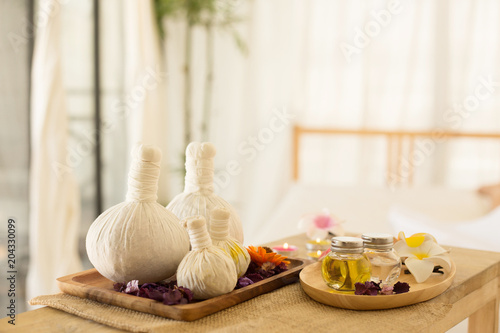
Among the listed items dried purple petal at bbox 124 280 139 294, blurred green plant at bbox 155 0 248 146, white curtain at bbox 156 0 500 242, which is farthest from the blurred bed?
dried purple petal at bbox 124 280 139 294

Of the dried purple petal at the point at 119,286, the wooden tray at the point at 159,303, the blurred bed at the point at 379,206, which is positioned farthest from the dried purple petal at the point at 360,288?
the blurred bed at the point at 379,206

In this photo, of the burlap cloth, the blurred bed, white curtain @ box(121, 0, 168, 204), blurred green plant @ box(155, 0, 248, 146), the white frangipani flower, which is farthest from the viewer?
blurred green plant @ box(155, 0, 248, 146)

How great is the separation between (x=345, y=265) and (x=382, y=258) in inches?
2.7

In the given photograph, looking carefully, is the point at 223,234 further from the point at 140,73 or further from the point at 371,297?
the point at 140,73

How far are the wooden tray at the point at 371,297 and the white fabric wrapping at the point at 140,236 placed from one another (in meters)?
0.22

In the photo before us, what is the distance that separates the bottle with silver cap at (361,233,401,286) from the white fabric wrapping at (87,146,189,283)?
0.96 feet

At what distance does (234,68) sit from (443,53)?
119 cm

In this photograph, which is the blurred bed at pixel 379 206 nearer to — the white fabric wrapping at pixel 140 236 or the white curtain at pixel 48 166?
the white curtain at pixel 48 166

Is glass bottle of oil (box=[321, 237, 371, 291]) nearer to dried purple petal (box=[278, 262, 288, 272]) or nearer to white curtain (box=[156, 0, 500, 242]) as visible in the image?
dried purple petal (box=[278, 262, 288, 272])

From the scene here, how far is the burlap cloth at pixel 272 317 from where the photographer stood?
738mm

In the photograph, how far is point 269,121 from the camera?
332 cm

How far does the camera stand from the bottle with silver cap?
34.3 inches

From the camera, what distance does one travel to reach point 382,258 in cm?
88

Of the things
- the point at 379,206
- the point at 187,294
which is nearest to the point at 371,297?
the point at 187,294
